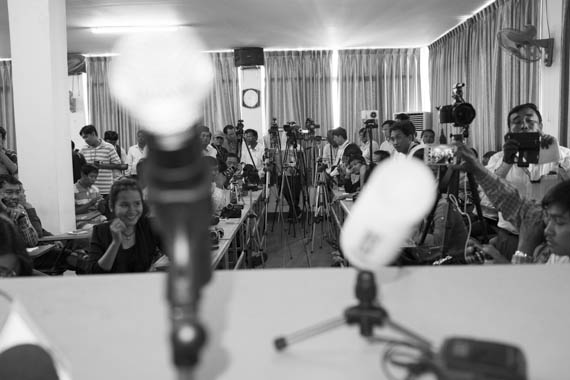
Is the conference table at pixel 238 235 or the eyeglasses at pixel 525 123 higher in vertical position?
the eyeglasses at pixel 525 123

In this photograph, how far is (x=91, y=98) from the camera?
8.91 meters

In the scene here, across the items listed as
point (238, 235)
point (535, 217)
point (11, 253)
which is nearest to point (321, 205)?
point (238, 235)

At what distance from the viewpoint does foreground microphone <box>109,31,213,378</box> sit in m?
0.37

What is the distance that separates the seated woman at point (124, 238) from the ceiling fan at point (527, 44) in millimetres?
3510

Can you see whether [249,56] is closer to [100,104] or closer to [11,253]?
[100,104]

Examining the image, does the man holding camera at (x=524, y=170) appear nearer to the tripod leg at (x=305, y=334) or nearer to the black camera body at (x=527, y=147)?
the black camera body at (x=527, y=147)

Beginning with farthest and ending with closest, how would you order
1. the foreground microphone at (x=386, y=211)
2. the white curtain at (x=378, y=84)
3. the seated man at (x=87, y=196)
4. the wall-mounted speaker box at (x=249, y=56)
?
the white curtain at (x=378, y=84), the wall-mounted speaker box at (x=249, y=56), the seated man at (x=87, y=196), the foreground microphone at (x=386, y=211)

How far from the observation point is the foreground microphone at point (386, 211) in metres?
0.65

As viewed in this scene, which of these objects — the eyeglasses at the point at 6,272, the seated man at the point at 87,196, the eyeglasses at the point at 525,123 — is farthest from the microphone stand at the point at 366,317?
the seated man at the point at 87,196

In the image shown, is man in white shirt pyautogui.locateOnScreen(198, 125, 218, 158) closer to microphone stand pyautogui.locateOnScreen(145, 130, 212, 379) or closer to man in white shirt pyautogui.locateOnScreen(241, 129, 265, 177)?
microphone stand pyautogui.locateOnScreen(145, 130, 212, 379)

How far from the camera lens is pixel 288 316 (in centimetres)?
83

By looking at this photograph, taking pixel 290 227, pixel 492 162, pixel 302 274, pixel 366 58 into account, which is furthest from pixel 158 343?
pixel 366 58

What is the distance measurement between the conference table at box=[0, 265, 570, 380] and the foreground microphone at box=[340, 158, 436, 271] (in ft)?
0.51

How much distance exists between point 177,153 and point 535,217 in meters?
2.16
